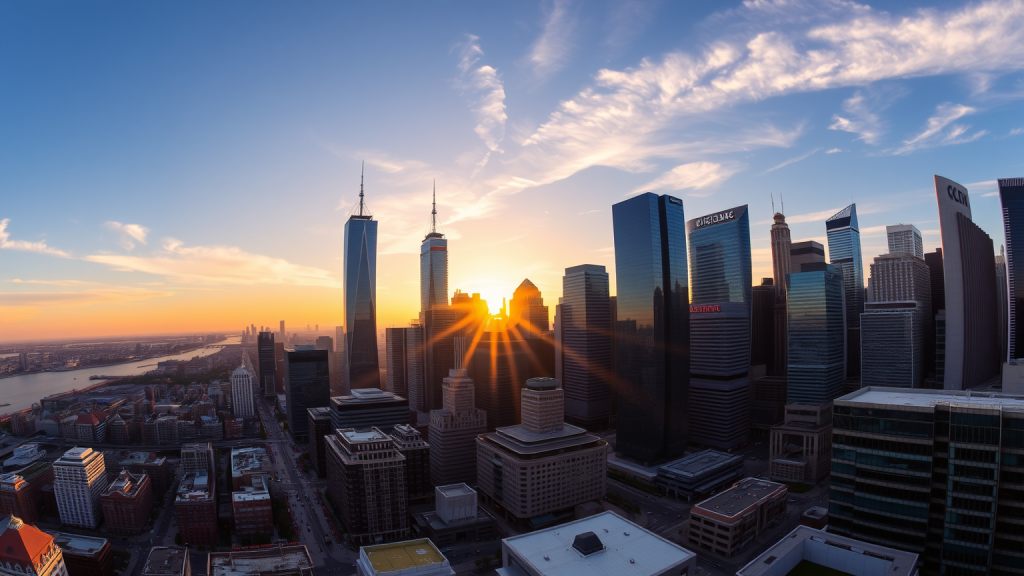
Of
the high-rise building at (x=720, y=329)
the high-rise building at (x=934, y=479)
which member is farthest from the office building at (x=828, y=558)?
the high-rise building at (x=720, y=329)

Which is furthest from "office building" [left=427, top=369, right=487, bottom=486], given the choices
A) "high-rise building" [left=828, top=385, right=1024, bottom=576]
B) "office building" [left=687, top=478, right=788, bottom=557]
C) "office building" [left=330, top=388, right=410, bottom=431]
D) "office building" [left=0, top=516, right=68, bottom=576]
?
"high-rise building" [left=828, top=385, right=1024, bottom=576]

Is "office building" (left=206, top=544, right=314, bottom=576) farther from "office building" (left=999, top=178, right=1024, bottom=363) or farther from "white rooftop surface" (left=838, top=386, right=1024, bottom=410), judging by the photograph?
"office building" (left=999, top=178, right=1024, bottom=363)

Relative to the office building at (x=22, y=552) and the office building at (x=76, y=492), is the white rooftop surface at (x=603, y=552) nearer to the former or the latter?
the office building at (x=22, y=552)

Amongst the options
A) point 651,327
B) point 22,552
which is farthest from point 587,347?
point 22,552

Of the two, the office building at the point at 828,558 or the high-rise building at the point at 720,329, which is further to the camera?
the high-rise building at the point at 720,329

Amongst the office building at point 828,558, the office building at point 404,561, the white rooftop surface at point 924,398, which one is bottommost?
the office building at point 404,561

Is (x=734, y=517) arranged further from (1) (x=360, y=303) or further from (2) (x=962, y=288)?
(1) (x=360, y=303)

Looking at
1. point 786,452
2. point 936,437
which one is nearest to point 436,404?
point 786,452
